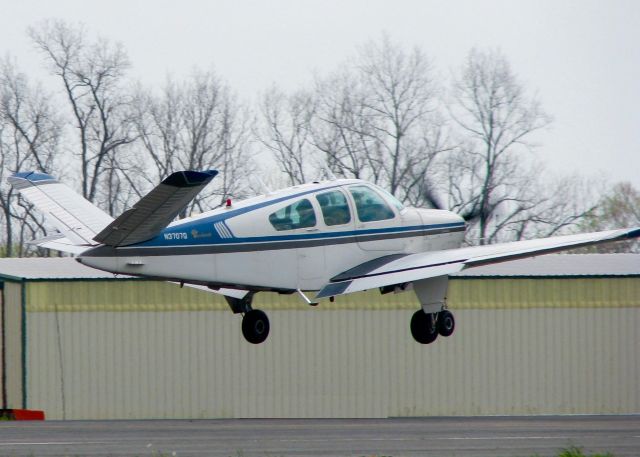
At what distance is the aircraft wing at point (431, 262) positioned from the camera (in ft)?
74.0

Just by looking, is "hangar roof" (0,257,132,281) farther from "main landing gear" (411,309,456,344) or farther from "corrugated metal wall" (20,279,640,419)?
"main landing gear" (411,309,456,344)

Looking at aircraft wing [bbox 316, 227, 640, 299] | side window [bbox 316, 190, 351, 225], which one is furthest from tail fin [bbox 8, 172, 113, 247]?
aircraft wing [bbox 316, 227, 640, 299]

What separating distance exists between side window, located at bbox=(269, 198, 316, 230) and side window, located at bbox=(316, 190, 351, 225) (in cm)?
25

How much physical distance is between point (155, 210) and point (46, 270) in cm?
2290

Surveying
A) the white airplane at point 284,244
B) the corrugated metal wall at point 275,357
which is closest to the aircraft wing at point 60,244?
the white airplane at point 284,244

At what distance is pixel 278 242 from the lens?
870 inches

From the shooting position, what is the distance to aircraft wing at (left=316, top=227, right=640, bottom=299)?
74.0ft

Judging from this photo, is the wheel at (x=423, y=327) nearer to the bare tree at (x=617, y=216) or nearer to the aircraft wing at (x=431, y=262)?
the aircraft wing at (x=431, y=262)

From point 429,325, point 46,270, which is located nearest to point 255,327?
point 429,325

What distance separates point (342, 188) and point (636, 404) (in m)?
23.5

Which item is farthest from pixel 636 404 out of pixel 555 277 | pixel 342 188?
pixel 342 188

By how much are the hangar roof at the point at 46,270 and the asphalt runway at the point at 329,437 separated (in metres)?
4.48

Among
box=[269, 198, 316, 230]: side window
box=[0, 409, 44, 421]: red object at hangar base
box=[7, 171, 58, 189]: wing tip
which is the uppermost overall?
box=[7, 171, 58, 189]: wing tip

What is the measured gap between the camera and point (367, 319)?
1628 inches
